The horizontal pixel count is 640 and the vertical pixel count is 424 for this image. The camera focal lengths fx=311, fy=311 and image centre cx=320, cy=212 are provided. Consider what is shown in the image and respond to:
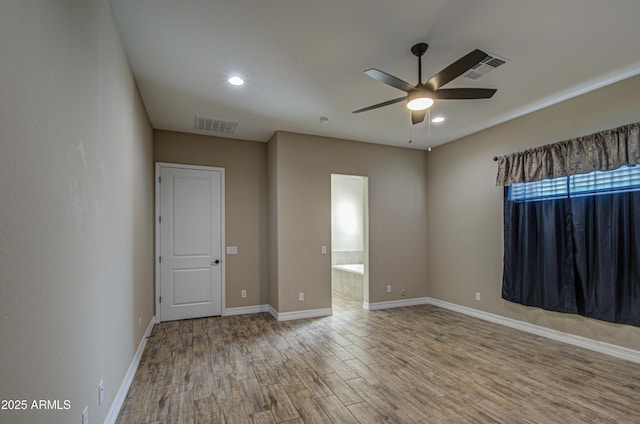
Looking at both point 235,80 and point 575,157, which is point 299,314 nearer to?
point 235,80

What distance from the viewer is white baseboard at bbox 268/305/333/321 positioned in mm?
4781

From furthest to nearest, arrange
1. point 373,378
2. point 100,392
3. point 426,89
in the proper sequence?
point 373,378
point 426,89
point 100,392

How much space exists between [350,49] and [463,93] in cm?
107

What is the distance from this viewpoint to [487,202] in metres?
4.87

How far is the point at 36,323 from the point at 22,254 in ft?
0.96

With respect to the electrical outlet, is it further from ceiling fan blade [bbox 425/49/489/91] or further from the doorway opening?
the doorway opening

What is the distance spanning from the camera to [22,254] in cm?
108

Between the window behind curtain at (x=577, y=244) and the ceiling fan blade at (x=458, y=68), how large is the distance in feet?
8.03

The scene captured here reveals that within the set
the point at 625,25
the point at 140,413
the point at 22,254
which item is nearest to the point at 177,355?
the point at 140,413

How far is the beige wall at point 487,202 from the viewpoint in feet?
11.4

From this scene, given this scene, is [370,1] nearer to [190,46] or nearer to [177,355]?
[190,46]

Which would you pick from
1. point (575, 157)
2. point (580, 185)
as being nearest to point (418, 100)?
point (575, 157)

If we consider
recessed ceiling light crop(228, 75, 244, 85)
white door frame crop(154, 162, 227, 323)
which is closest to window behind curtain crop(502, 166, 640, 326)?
recessed ceiling light crop(228, 75, 244, 85)

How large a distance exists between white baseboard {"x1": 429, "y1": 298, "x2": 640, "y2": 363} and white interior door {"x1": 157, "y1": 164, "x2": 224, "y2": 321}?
4114 millimetres
